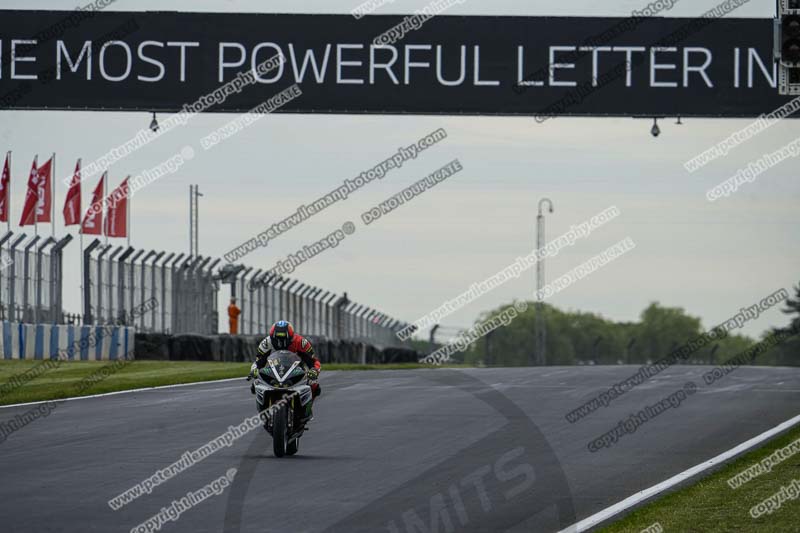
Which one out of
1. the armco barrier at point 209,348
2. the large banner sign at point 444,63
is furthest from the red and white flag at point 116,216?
the large banner sign at point 444,63

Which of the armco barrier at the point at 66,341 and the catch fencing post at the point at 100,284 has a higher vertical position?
the catch fencing post at the point at 100,284

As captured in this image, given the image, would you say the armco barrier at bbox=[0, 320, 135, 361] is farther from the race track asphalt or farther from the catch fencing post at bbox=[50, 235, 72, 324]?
the race track asphalt

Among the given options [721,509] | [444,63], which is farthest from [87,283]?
[721,509]

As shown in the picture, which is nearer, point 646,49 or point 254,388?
point 254,388

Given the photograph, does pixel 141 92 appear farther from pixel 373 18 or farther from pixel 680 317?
pixel 680 317

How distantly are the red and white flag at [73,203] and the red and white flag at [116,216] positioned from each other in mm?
1042

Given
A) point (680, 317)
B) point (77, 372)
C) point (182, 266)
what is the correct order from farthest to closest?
point (680, 317) < point (182, 266) < point (77, 372)

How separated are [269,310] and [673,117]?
19363 millimetres

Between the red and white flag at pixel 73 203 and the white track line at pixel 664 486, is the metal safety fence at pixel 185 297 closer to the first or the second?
the red and white flag at pixel 73 203

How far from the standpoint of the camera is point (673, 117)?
79.2ft

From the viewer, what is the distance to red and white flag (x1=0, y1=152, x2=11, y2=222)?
3831 centimetres

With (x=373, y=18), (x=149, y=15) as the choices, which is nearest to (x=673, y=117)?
(x=373, y=18)

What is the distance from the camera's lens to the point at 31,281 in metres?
29.1

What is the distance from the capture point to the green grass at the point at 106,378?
22422 mm
